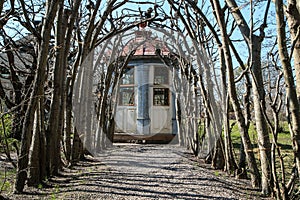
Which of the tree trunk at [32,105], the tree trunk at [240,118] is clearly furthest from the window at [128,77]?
the tree trunk at [32,105]

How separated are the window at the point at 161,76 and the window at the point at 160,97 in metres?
0.31

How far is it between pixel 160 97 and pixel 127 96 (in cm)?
135

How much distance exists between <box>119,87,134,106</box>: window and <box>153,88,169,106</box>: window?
0.93 m

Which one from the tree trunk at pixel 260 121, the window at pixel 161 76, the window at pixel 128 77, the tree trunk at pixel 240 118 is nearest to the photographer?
the tree trunk at pixel 260 121

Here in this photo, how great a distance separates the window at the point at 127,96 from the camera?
11611mm

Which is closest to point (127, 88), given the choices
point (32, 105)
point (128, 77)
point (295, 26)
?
point (128, 77)

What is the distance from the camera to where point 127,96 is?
11750 millimetres

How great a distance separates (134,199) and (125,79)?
948 cm

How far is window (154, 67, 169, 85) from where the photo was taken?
11.5m

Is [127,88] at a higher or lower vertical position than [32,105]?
higher

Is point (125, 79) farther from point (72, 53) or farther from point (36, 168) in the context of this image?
point (36, 168)

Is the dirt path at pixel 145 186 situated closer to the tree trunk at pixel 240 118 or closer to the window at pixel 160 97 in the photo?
the tree trunk at pixel 240 118

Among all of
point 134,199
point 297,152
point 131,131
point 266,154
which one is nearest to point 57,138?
point 134,199

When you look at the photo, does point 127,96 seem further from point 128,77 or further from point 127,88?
point 128,77
